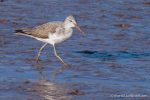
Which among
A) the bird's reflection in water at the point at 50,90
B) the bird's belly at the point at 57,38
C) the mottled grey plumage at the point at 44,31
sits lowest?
the bird's reflection in water at the point at 50,90

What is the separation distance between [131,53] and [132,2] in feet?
16.3

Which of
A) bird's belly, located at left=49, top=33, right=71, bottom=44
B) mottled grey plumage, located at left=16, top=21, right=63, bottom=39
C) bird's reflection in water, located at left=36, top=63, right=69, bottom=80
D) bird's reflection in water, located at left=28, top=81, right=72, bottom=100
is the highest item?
mottled grey plumage, located at left=16, top=21, right=63, bottom=39

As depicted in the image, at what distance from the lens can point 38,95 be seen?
41.0 feet

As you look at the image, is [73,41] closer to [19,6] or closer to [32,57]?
[32,57]

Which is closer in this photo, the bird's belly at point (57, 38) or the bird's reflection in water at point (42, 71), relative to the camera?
the bird's reflection in water at point (42, 71)

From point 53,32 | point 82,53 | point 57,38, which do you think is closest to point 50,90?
point 57,38

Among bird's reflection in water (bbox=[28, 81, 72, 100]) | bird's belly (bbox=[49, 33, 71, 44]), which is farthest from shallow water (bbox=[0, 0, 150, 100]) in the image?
bird's belly (bbox=[49, 33, 71, 44])

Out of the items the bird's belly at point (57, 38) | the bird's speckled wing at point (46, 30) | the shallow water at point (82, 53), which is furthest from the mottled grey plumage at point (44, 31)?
the shallow water at point (82, 53)

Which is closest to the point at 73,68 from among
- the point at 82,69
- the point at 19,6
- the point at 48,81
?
the point at 82,69

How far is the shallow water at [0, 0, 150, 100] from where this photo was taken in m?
12.9

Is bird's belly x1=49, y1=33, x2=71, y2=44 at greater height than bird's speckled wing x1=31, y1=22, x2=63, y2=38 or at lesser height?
lesser

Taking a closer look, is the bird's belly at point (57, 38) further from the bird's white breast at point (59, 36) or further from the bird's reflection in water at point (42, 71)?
the bird's reflection in water at point (42, 71)

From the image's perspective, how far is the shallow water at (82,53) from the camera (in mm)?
12930

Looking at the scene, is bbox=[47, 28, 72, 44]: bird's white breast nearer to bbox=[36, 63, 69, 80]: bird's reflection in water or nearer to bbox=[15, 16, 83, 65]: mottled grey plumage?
bbox=[15, 16, 83, 65]: mottled grey plumage
